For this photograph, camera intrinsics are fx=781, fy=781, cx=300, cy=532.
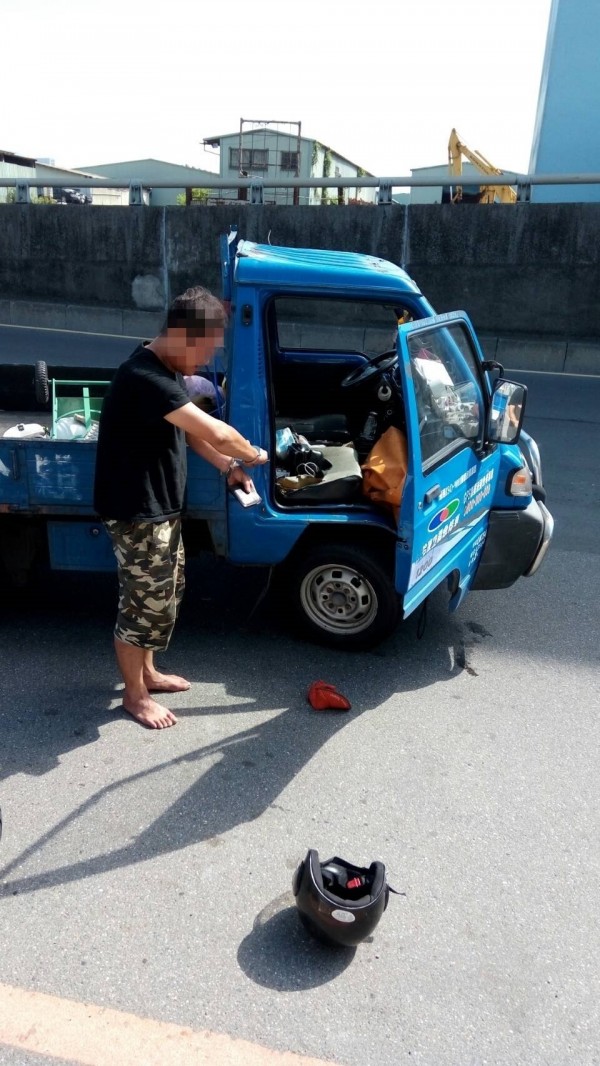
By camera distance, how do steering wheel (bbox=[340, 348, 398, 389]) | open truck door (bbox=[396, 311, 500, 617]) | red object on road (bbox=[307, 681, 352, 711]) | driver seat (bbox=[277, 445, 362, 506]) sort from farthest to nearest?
1. steering wheel (bbox=[340, 348, 398, 389])
2. driver seat (bbox=[277, 445, 362, 506])
3. red object on road (bbox=[307, 681, 352, 711])
4. open truck door (bbox=[396, 311, 500, 617])

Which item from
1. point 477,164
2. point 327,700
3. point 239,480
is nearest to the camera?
point 239,480

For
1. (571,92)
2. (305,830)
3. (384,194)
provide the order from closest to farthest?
(305,830) < (384,194) < (571,92)

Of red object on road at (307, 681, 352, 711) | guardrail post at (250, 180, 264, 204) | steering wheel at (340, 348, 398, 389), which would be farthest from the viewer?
guardrail post at (250, 180, 264, 204)

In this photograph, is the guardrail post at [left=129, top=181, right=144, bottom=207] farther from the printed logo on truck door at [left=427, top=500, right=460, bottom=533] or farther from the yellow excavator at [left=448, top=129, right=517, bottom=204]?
the printed logo on truck door at [left=427, top=500, right=460, bottom=533]

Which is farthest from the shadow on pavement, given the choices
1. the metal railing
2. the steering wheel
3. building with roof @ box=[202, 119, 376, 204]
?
building with roof @ box=[202, 119, 376, 204]

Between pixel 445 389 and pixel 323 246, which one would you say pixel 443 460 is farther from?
pixel 323 246

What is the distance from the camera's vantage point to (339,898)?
7.80 feet

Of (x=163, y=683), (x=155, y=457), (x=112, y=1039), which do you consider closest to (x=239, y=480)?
(x=155, y=457)

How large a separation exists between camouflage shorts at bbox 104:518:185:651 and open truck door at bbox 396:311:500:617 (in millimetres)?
977

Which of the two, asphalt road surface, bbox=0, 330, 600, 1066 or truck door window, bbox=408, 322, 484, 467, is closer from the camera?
asphalt road surface, bbox=0, 330, 600, 1066

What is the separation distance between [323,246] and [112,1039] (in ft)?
44.7

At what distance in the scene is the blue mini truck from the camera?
349cm

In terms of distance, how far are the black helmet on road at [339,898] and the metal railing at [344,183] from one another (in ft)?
40.6

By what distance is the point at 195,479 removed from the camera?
→ 12.3ft
